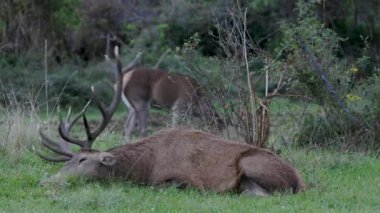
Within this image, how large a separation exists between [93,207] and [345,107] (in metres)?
5.40

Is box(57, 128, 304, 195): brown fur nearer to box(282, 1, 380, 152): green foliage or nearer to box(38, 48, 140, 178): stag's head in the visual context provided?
box(38, 48, 140, 178): stag's head

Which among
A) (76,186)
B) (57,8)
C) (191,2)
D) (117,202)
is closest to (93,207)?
(117,202)

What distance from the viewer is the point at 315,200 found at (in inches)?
364

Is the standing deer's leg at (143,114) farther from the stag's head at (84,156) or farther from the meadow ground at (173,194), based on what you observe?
the stag's head at (84,156)

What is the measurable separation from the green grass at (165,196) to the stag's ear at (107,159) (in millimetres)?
260

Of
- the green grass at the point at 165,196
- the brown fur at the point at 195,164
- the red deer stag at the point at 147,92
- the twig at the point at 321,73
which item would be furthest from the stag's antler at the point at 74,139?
the red deer stag at the point at 147,92

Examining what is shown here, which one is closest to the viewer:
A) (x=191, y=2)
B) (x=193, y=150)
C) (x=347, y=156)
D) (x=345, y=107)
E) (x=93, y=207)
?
(x=93, y=207)

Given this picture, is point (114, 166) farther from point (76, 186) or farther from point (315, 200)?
point (315, 200)

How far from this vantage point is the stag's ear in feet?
34.3

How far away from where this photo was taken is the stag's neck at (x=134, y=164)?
10.4 meters

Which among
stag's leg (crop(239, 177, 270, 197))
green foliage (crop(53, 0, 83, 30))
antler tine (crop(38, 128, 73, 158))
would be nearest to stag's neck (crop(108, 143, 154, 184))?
antler tine (crop(38, 128, 73, 158))

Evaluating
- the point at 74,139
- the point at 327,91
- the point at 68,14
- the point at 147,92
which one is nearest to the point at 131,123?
the point at 147,92

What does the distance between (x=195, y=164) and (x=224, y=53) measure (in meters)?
7.00

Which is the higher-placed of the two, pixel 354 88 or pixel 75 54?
pixel 354 88
